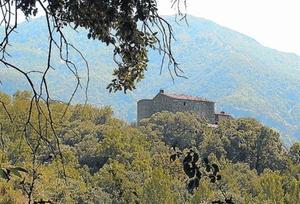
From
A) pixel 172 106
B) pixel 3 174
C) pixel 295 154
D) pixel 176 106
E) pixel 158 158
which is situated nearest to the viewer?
pixel 3 174

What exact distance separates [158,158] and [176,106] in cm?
1863

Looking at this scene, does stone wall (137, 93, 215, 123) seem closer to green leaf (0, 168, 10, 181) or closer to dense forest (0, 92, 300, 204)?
dense forest (0, 92, 300, 204)

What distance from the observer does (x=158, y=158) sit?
40781 mm

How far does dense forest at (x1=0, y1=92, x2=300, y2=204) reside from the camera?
1224 inches

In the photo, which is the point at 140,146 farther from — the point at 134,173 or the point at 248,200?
the point at 248,200

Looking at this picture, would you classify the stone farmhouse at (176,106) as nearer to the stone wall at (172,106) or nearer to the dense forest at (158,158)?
the stone wall at (172,106)

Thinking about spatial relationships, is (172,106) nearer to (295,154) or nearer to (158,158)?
(295,154)

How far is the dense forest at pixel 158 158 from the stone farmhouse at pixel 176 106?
5.45 m

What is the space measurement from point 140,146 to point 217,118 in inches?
770

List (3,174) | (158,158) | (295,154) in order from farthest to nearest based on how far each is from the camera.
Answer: (295,154)
(158,158)
(3,174)

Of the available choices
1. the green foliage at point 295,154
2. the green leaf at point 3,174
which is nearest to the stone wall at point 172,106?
the green foliage at point 295,154

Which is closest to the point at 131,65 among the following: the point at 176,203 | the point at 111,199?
the point at 111,199

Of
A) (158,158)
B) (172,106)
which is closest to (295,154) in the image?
(158,158)

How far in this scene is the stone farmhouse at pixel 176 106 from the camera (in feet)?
194
